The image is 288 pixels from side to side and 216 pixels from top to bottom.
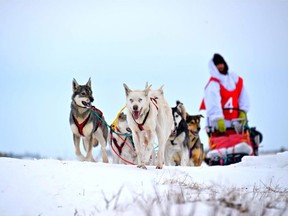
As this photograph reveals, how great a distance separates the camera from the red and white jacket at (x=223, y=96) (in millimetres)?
11055

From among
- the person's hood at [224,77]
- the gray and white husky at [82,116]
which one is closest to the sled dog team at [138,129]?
the gray and white husky at [82,116]

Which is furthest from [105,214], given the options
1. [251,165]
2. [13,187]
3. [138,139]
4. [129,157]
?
[129,157]

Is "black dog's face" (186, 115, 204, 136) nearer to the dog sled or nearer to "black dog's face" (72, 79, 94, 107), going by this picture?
the dog sled

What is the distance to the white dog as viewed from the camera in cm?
682

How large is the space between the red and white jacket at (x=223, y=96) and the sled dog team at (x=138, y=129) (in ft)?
2.42

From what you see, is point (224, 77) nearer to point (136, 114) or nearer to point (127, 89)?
point (127, 89)

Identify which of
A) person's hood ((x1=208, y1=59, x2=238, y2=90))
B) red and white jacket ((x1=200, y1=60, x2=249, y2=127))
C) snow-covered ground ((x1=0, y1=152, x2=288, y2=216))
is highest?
person's hood ((x1=208, y1=59, x2=238, y2=90))

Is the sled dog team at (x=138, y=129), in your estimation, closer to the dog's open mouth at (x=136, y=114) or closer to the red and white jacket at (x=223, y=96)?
the dog's open mouth at (x=136, y=114)

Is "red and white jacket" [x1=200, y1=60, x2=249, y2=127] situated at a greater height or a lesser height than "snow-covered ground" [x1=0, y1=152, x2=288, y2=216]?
greater

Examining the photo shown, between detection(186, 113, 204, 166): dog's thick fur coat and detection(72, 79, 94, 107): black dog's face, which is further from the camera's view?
detection(186, 113, 204, 166): dog's thick fur coat

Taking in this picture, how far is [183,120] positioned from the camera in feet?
35.5

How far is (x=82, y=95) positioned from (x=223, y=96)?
15.2 ft

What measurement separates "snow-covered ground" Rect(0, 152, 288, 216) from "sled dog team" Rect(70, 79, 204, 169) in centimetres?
95

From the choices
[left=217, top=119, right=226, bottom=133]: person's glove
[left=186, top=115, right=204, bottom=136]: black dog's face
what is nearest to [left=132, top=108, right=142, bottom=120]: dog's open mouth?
[left=217, top=119, right=226, bottom=133]: person's glove
